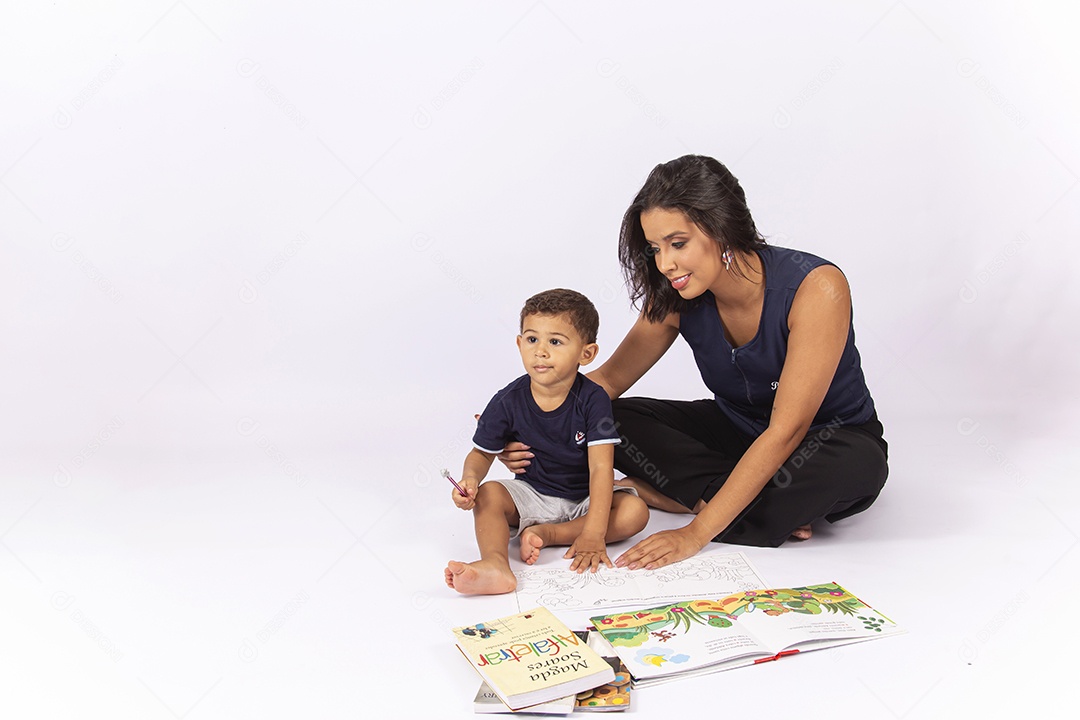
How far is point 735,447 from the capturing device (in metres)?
2.96

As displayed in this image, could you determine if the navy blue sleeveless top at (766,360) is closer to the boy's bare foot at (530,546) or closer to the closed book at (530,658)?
the boy's bare foot at (530,546)

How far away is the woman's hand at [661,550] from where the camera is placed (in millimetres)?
2510

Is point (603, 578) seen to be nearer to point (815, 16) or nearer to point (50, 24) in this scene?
point (815, 16)

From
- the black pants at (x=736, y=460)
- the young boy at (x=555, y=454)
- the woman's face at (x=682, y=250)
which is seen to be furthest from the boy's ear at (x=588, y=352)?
the black pants at (x=736, y=460)

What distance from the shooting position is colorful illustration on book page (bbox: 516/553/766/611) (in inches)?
91.8

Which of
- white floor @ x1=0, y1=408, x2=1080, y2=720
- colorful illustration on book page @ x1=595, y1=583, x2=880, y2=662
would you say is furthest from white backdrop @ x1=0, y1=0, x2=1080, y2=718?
colorful illustration on book page @ x1=595, y1=583, x2=880, y2=662

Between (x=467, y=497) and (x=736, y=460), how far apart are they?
796 mm

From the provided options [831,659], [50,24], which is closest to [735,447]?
[831,659]

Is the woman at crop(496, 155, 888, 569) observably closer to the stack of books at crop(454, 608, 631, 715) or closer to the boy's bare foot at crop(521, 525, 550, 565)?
the boy's bare foot at crop(521, 525, 550, 565)

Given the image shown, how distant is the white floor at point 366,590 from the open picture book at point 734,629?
37 mm

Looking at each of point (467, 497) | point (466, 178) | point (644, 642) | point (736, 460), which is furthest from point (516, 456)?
point (466, 178)

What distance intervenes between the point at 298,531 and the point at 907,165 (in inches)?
102

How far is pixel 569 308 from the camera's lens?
2.53 metres

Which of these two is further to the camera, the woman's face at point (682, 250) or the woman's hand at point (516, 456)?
the woman's hand at point (516, 456)
